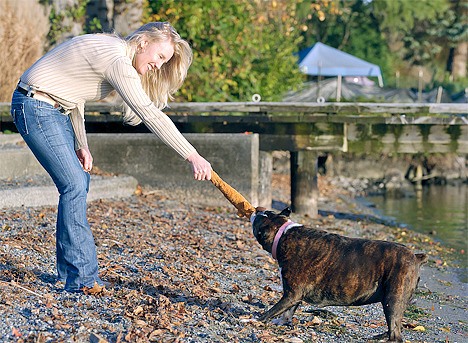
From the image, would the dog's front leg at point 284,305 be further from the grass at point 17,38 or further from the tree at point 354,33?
the tree at point 354,33

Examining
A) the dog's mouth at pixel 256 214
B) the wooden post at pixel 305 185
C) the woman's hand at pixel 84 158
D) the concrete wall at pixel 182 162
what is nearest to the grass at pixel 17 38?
the concrete wall at pixel 182 162

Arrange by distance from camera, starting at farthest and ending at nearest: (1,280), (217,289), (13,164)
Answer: (13,164) → (217,289) → (1,280)

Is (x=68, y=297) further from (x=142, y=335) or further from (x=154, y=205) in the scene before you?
(x=154, y=205)

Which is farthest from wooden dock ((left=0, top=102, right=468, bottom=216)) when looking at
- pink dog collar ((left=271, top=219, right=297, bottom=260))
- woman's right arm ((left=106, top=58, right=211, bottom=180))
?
woman's right arm ((left=106, top=58, right=211, bottom=180))

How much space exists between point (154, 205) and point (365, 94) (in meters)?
18.4

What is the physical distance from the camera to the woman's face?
5.91 m

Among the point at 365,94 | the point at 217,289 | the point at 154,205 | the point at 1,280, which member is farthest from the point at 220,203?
the point at 365,94

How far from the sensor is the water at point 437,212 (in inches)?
516

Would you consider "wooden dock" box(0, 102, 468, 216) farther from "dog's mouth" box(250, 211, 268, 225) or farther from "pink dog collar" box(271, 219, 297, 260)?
"pink dog collar" box(271, 219, 297, 260)

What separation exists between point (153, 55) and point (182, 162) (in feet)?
20.8

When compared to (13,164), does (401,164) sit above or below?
below

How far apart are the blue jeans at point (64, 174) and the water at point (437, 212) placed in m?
5.52

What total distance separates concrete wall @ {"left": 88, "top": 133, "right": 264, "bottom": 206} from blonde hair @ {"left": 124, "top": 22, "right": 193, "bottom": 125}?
18.9 ft

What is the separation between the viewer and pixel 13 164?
11.2m
